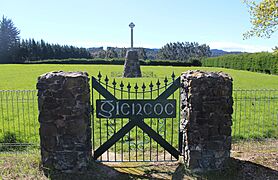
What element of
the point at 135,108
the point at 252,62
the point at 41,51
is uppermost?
the point at 41,51

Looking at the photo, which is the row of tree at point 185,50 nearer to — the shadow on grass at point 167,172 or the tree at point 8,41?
the tree at point 8,41

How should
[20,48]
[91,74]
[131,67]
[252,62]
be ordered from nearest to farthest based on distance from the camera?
[131,67]
[91,74]
[252,62]
[20,48]

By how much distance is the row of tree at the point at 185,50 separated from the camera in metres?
89.1

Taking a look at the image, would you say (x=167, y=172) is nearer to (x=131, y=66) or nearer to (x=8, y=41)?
(x=131, y=66)

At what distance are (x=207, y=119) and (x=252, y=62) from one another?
38.4m

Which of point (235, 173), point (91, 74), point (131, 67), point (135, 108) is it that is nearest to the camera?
point (235, 173)

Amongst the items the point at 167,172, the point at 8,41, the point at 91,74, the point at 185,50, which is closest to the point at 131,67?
the point at 91,74

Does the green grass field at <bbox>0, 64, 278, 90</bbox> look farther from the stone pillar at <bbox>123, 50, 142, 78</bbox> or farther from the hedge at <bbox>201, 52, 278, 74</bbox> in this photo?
the hedge at <bbox>201, 52, 278, 74</bbox>

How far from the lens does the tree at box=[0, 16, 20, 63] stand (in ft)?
187

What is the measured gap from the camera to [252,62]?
133ft

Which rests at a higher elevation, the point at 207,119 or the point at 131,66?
the point at 131,66

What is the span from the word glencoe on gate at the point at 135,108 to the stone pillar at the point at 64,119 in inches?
16.3

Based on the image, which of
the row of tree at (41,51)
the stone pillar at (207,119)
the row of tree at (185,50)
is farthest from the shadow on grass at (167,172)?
the row of tree at (185,50)

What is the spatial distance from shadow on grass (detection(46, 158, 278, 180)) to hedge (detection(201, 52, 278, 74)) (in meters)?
27.3
